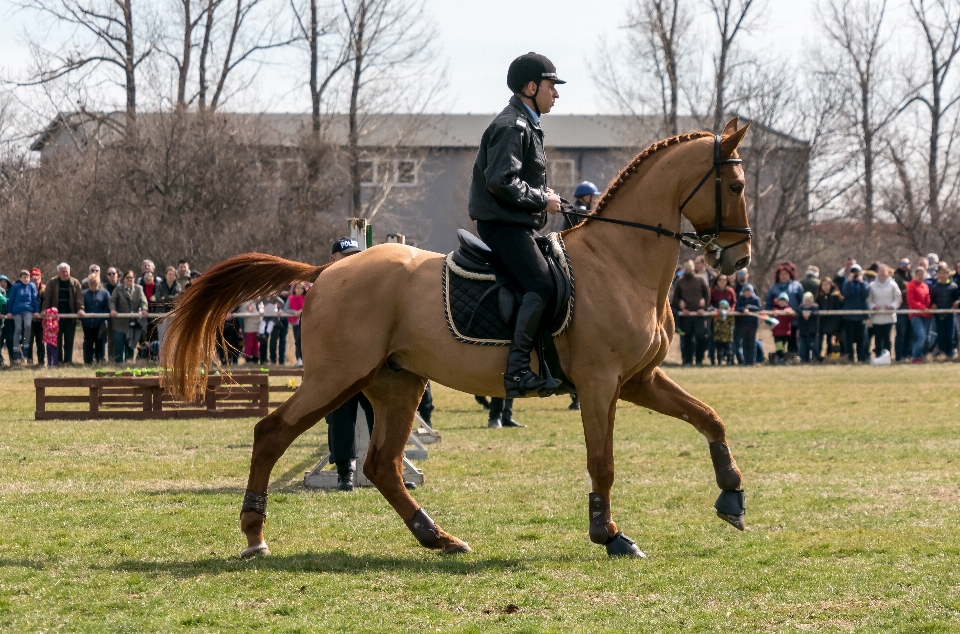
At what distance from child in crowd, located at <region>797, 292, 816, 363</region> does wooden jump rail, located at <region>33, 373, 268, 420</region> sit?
575 inches

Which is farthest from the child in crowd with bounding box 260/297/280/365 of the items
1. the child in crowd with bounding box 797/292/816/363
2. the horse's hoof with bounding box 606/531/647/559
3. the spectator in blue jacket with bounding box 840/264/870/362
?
the horse's hoof with bounding box 606/531/647/559

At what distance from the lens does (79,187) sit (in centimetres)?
3838

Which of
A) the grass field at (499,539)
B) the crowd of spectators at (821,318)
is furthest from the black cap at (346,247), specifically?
the crowd of spectators at (821,318)

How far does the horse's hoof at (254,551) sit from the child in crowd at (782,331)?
21531mm

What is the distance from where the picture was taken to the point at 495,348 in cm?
780

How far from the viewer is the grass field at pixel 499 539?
5.99 m

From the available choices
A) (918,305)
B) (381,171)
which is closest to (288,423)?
(918,305)

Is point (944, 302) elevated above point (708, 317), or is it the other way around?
point (944, 302)

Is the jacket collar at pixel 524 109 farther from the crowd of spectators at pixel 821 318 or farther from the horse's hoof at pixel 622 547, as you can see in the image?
the crowd of spectators at pixel 821 318

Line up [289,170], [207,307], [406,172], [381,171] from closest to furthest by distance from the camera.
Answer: [207,307] → [289,170] → [381,171] → [406,172]

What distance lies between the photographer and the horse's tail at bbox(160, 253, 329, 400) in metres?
8.33

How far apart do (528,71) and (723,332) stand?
65.6 feet

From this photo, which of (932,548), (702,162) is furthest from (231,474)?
(932,548)

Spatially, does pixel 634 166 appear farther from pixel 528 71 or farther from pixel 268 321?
pixel 268 321
